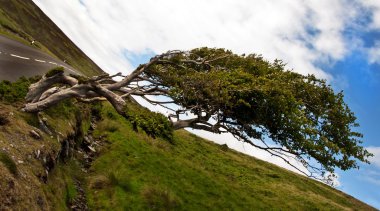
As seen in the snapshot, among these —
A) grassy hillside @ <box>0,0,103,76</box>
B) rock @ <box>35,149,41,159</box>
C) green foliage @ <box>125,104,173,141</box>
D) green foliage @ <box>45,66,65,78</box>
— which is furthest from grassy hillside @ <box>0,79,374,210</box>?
grassy hillside @ <box>0,0,103,76</box>

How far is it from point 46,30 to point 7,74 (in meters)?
74.6

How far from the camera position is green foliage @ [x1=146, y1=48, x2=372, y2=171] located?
22047mm

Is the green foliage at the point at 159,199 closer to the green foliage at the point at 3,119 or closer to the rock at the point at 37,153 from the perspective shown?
the rock at the point at 37,153

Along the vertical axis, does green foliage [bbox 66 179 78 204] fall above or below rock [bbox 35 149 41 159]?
below

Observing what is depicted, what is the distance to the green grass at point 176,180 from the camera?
23047 millimetres

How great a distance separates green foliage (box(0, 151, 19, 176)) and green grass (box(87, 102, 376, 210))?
7027 millimetres

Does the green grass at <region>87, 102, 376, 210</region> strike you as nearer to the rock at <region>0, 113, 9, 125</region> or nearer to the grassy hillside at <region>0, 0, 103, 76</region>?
the rock at <region>0, 113, 9, 125</region>

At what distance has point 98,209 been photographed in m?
20.3

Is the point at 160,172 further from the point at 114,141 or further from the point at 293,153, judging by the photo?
the point at 293,153

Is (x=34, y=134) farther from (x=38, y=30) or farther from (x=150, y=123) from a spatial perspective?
(x=38, y=30)

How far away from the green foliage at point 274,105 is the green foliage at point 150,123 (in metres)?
2.92

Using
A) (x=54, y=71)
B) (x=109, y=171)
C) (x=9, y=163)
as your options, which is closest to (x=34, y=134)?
(x=9, y=163)

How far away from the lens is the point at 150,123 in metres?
19.3

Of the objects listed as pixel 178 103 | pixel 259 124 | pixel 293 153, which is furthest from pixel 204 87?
pixel 293 153
